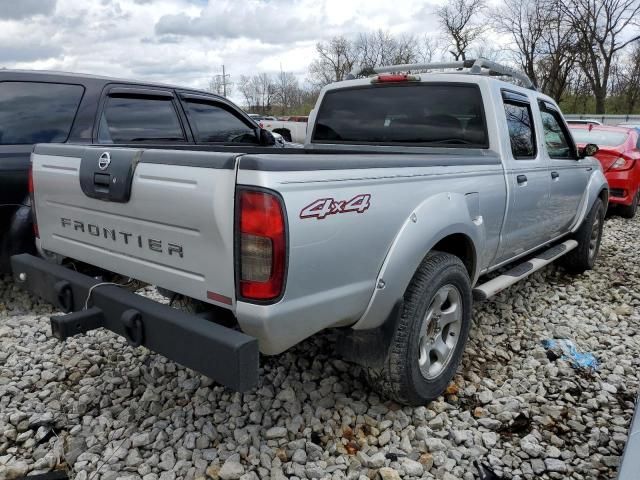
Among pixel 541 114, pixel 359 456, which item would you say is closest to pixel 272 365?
pixel 359 456

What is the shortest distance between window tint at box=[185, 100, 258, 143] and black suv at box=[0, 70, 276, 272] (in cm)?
1

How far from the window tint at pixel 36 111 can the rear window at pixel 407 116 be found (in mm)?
2130

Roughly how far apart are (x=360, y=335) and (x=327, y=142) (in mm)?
2265

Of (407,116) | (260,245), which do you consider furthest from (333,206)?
(407,116)

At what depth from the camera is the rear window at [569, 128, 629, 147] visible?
8797mm

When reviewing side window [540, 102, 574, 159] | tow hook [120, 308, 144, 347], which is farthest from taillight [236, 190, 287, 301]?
side window [540, 102, 574, 159]

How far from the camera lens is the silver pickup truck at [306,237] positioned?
1.98 metres

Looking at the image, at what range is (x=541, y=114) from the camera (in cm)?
436

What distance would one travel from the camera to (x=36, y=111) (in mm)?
4129

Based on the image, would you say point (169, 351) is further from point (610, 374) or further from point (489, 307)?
point (489, 307)

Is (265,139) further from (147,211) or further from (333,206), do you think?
(333,206)

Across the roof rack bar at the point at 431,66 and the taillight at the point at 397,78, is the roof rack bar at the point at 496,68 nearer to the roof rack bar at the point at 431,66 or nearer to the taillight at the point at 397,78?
the roof rack bar at the point at 431,66

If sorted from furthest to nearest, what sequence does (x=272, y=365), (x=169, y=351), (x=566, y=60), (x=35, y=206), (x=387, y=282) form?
(x=566, y=60) → (x=272, y=365) → (x=35, y=206) → (x=387, y=282) → (x=169, y=351)

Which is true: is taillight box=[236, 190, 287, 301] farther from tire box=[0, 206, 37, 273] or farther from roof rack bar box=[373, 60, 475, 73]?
roof rack bar box=[373, 60, 475, 73]
